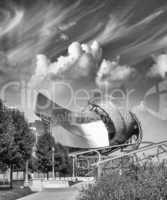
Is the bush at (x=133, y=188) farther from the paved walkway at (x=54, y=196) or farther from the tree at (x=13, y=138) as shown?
the tree at (x=13, y=138)

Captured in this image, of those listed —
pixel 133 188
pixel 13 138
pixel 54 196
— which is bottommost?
pixel 54 196

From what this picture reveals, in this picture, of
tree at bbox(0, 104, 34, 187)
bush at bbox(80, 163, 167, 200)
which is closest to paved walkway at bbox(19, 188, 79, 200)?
tree at bbox(0, 104, 34, 187)

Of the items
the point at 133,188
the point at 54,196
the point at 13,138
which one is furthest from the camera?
the point at 13,138

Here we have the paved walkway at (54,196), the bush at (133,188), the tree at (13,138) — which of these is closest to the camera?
the bush at (133,188)

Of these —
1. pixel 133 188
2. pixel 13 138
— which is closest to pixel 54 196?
pixel 13 138

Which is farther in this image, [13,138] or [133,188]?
[13,138]

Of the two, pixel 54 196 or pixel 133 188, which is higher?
pixel 133 188

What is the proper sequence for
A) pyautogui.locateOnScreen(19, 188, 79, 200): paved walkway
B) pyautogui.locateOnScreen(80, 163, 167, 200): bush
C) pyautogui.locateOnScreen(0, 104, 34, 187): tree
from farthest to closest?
1. pyautogui.locateOnScreen(0, 104, 34, 187): tree
2. pyautogui.locateOnScreen(19, 188, 79, 200): paved walkway
3. pyautogui.locateOnScreen(80, 163, 167, 200): bush

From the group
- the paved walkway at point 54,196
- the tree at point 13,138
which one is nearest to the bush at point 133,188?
the paved walkway at point 54,196

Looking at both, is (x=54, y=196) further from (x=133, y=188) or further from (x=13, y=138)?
(x=133, y=188)

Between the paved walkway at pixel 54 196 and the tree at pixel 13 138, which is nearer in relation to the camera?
the paved walkway at pixel 54 196

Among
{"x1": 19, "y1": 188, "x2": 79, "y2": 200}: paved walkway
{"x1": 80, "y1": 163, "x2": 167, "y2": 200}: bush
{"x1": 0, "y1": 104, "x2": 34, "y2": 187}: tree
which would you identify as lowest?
{"x1": 19, "y1": 188, "x2": 79, "y2": 200}: paved walkway

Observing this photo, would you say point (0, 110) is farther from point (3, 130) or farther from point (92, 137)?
point (92, 137)

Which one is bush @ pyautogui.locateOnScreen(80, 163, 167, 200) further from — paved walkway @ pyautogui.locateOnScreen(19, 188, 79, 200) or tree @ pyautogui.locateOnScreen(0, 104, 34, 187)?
→ tree @ pyautogui.locateOnScreen(0, 104, 34, 187)
